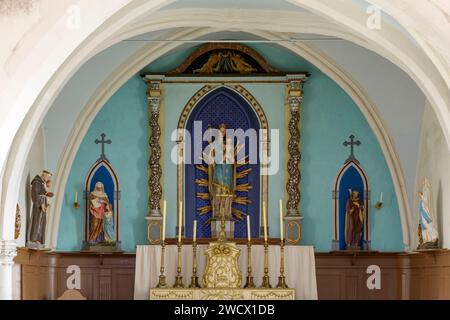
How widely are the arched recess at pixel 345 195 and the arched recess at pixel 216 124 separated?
1101 mm

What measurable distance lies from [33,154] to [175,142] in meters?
2.40

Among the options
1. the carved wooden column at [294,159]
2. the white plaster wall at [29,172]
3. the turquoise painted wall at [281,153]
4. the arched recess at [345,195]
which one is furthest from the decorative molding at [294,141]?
the white plaster wall at [29,172]

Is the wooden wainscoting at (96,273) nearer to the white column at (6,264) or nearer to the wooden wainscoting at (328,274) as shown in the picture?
the wooden wainscoting at (328,274)

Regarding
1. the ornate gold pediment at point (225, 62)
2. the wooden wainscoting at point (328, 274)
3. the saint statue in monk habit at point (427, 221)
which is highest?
the ornate gold pediment at point (225, 62)

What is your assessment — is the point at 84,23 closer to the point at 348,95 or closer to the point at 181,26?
the point at 181,26

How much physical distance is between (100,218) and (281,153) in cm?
293

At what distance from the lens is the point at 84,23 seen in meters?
12.7

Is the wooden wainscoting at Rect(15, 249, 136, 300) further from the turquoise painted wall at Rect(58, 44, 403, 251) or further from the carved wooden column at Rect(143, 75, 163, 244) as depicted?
the carved wooden column at Rect(143, 75, 163, 244)

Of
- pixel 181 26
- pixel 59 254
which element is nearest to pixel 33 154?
pixel 59 254

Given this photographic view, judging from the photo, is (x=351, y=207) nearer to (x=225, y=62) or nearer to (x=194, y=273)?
(x=225, y=62)

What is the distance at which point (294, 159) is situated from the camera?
18.8m

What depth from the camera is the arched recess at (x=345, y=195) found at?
18672mm

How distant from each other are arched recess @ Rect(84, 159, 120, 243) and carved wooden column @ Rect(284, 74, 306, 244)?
2571 millimetres

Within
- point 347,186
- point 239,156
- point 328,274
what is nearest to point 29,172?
point 239,156
